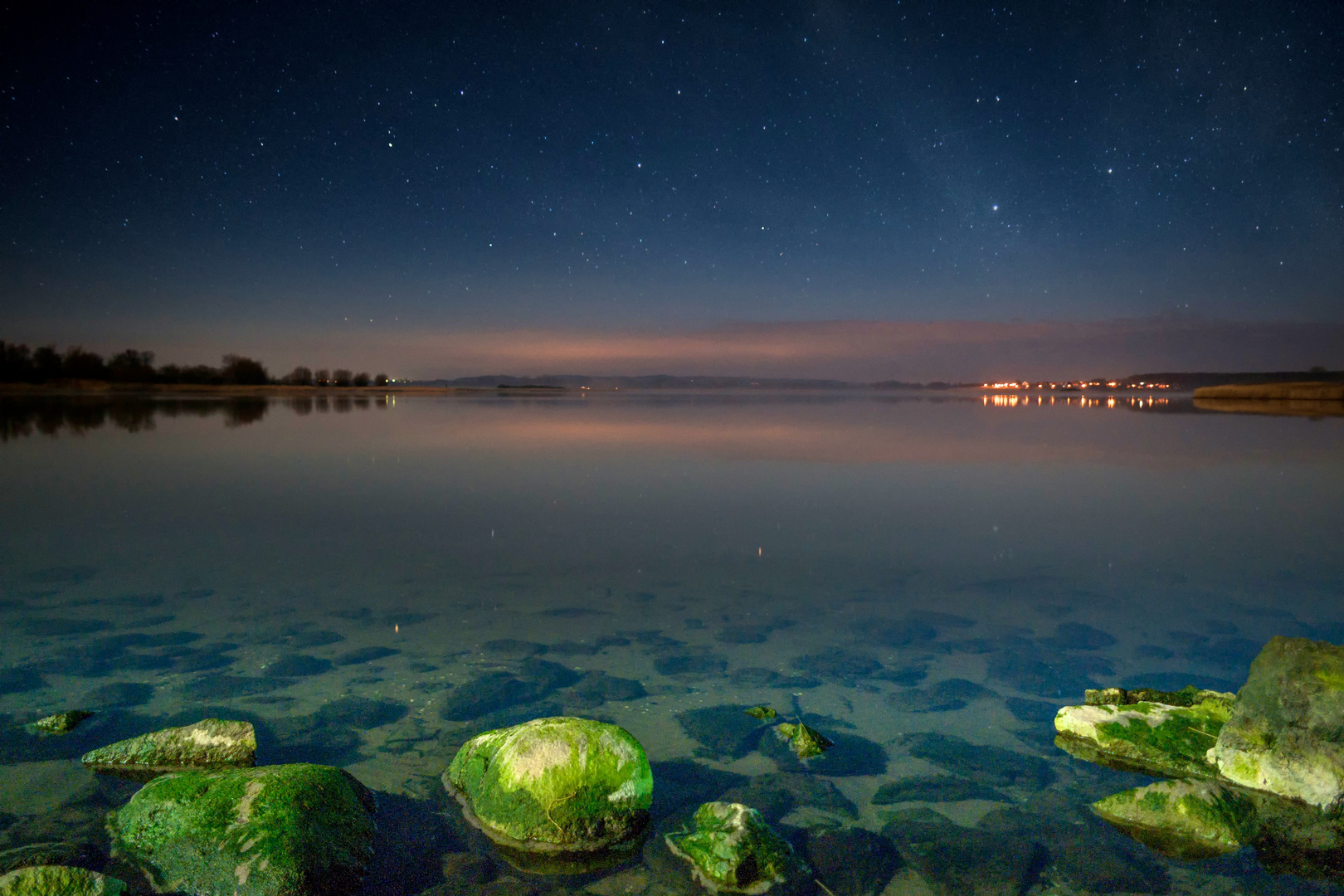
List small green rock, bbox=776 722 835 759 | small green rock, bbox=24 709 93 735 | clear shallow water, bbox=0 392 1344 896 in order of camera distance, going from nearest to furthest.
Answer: clear shallow water, bbox=0 392 1344 896 < small green rock, bbox=776 722 835 759 < small green rock, bbox=24 709 93 735

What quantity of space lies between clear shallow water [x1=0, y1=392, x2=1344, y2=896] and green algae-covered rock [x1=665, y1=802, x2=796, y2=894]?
0.23 meters

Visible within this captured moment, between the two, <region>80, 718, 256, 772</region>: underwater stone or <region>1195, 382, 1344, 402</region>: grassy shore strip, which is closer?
<region>80, 718, 256, 772</region>: underwater stone

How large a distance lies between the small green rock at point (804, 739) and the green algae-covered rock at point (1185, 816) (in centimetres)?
157

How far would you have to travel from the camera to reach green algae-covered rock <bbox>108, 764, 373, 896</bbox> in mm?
3576

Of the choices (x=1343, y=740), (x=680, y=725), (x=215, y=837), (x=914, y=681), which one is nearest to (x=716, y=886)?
(x=680, y=725)

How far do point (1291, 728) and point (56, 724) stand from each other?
25.5ft

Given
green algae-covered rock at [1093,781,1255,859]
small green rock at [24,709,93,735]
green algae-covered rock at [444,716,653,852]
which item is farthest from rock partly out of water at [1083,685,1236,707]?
small green rock at [24,709,93,735]

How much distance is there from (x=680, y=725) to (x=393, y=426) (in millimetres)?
32012

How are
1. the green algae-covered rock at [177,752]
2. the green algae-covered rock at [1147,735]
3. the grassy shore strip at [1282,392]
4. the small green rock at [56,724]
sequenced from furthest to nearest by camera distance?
the grassy shore strip at [1282,392] → the small green rock at [56,724] → the green algae-covered rock at [1147,735] → the green algae-covered rock at [177,752]

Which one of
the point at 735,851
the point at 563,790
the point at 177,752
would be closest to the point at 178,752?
the point at 177,752

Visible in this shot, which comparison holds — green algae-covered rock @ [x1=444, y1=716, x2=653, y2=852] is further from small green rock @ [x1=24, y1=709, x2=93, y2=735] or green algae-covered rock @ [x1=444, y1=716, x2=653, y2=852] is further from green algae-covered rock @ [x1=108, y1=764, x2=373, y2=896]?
small green rock @ [x1=24, y1=709, x2=93, y2=735]

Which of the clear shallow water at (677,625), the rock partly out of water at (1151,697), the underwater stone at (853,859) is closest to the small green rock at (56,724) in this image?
the clear shallow water at (677,625)

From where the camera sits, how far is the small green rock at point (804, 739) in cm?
493

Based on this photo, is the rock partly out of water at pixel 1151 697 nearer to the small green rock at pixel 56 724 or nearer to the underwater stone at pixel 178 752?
the underwater stone at pixel 178 752
